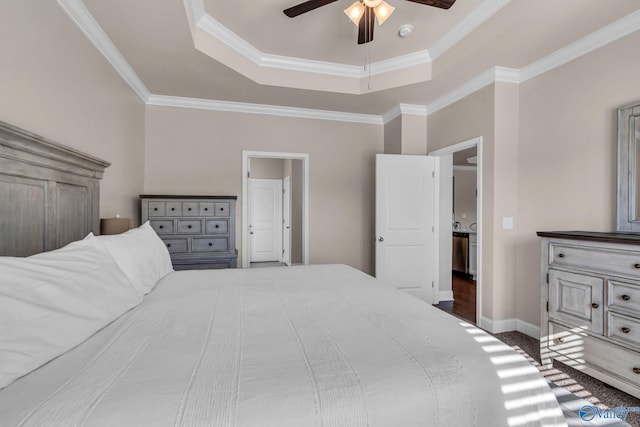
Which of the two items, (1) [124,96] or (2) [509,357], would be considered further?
(1) [124,96]

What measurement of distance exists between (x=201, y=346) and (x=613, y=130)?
10.3 ft

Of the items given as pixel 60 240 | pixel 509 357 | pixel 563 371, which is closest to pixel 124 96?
pixel 60 240

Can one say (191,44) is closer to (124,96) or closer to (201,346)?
(124,96)

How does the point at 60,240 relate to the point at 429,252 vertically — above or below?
above

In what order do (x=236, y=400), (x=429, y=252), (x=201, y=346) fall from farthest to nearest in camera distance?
(x=429, y=252) < (x=201, y=346) < (x=236, y=400)

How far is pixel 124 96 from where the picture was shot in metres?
2.98

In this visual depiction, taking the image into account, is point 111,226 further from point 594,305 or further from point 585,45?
point 585,45

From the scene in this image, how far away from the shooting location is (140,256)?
1650 millimetres

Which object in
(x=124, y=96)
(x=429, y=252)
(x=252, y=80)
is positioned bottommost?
(x=429, y=252)

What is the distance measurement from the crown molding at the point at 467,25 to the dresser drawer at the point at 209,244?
294cm

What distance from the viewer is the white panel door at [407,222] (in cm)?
386

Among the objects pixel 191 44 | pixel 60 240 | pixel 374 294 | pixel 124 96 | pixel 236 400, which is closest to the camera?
pixel 236 400

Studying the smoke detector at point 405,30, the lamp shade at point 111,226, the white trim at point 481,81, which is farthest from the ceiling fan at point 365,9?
the lamp shade at point 111,226

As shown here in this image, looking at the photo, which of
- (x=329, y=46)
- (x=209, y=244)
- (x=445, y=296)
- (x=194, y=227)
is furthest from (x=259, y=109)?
(x=445, y=296)
